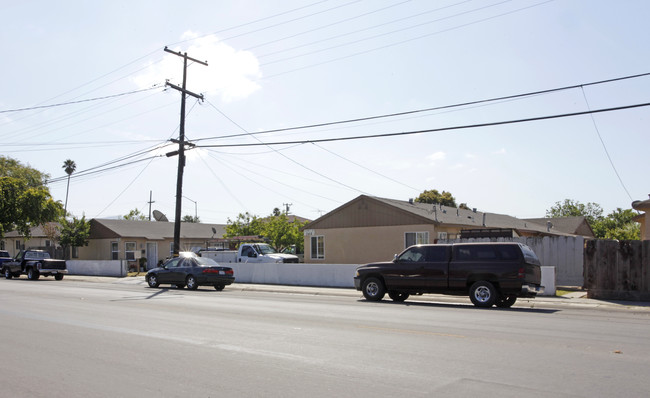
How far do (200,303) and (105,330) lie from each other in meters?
5.76

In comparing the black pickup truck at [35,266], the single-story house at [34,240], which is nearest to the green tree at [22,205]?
the single-story house at [34,240]

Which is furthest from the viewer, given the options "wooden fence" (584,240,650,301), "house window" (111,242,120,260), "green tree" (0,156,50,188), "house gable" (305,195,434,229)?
"green tree" (0,156,50,188)

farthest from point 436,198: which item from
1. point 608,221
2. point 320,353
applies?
point 320,353

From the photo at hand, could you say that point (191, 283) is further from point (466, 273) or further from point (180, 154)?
point (466, 273)

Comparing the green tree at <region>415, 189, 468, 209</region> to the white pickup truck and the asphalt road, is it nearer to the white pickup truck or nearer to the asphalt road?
the white pickup truck

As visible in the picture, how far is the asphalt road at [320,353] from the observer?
6336mm

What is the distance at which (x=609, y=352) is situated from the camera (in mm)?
8398

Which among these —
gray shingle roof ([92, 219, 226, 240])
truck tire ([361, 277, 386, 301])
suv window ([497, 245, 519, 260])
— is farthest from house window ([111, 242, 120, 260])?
suv window ([497, 245, 519, 260])

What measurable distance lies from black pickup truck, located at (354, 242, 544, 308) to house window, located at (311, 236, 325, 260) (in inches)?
659

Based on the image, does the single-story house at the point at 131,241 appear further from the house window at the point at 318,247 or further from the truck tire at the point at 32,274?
the house window at the point at 318,247

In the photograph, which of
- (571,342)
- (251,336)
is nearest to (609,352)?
(571,342)

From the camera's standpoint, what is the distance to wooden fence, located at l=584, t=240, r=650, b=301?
1761 centimetres

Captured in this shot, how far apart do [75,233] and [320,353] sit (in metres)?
39.6

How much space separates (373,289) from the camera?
17.8 meters
